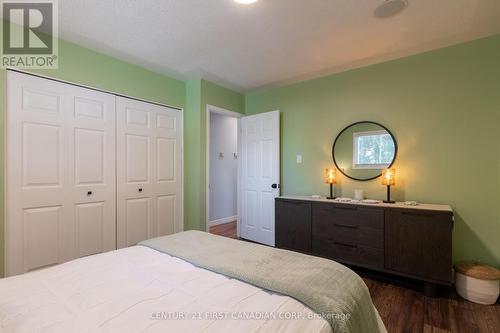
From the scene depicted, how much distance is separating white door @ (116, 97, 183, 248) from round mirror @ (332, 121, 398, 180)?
→ 2.17 m

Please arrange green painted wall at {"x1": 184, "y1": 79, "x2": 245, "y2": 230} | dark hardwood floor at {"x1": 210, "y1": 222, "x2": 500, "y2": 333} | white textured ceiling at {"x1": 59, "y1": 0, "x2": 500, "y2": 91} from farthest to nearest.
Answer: green painted wall at {"x1": 184, "y1": 79, "x2": 245, "y2": 230}
white textured ceiling at {"x1": 59, "y1": 0, "x2": 500, "y2": 91}
dark hardwood floor at {"x1": 210, "y1": 222, "x2": 500, "y2": 333}

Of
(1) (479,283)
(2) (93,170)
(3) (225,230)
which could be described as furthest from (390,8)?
(3) (225,230)

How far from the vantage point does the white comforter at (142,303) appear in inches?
33.3

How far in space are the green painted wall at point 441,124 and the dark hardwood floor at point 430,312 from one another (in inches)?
20.3

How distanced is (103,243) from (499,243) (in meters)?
3.90

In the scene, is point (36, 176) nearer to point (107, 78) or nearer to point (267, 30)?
point (107, 78)

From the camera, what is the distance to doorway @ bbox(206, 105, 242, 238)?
4.83 m

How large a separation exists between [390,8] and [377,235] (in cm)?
198

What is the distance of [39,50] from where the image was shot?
2209 millimetres

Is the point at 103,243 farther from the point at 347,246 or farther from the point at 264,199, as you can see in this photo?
the point at 347,246

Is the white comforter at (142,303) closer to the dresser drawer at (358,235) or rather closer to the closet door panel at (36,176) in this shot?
the closet door panel at (36,176)
